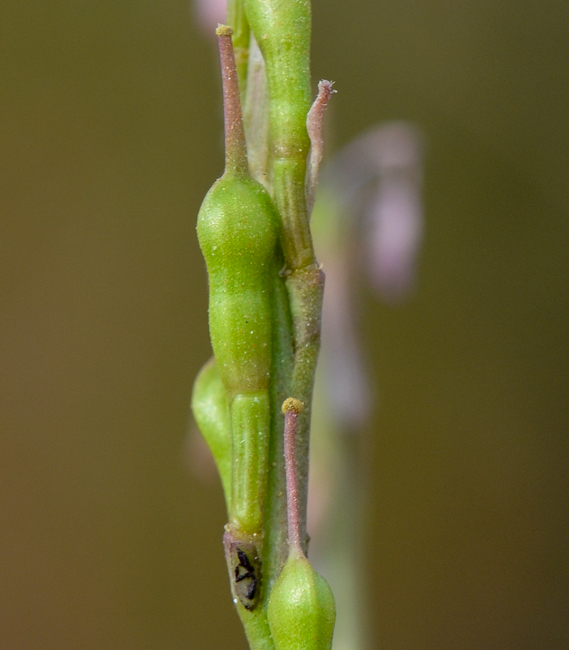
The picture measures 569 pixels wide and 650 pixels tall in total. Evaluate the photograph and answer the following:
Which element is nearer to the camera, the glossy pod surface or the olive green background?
the glossy pod surface

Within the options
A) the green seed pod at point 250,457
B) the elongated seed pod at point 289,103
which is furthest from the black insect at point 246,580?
the elongated seed pod at point 289,103

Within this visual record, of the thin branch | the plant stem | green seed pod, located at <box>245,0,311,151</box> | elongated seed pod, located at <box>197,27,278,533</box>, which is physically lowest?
the plant stem

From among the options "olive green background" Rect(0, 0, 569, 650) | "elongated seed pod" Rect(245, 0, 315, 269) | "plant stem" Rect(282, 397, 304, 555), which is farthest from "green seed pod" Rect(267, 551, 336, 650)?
"olive green background" Rect(0, 0, 569, 650)

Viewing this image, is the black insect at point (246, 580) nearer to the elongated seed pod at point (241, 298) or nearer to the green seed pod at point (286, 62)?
the elongated seed pod at point (241, 298)

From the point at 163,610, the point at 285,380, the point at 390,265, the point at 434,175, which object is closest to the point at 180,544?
the point at 163,610

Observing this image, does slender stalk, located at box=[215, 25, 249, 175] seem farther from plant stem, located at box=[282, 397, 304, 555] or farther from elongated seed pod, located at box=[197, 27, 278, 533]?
plant stem, located at box=[282, 397, 304, 555]

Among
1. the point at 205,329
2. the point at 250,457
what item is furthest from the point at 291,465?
the point at 205,329

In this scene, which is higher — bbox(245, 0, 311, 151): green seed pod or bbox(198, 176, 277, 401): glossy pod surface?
bbox(245, 0, 311, 151): green seed pod

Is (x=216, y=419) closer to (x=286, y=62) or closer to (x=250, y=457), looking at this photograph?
(x=250, y=457)
